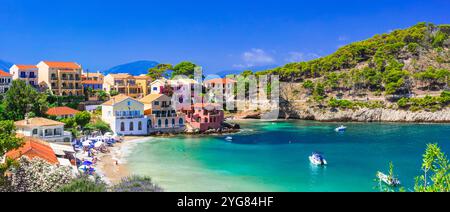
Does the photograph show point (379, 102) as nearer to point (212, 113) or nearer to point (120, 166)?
point (212, 113)

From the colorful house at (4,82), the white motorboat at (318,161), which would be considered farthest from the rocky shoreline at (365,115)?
the white motorboat at (318,161)

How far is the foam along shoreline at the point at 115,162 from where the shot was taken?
26.6 metres

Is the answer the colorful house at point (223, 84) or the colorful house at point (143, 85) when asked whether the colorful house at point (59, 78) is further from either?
the colorful house at point (223, 84)

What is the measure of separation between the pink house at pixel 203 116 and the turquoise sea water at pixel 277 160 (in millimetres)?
4114

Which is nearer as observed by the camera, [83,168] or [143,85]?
[83,168]

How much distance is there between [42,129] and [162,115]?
1872cm

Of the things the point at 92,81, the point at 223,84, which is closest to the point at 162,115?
the point at 92,81

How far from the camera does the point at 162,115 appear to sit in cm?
5003

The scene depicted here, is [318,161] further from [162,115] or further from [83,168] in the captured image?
[162,115]

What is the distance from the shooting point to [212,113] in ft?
176

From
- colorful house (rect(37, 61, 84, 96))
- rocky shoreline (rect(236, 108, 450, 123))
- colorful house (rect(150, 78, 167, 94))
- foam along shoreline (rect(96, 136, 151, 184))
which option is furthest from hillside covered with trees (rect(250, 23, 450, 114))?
foam along shoreline (rect(96, 136, 151, 184))

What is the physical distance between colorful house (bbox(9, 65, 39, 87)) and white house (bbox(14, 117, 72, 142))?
2426 centimetres

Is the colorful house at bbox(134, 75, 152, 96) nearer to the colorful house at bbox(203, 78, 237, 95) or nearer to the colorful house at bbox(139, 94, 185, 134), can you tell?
the colorful house at bbox(203, 78, 237, 95)

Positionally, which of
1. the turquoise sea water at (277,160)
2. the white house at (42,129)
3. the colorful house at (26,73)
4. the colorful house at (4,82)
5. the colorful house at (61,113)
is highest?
the colorful house at (26,73)
